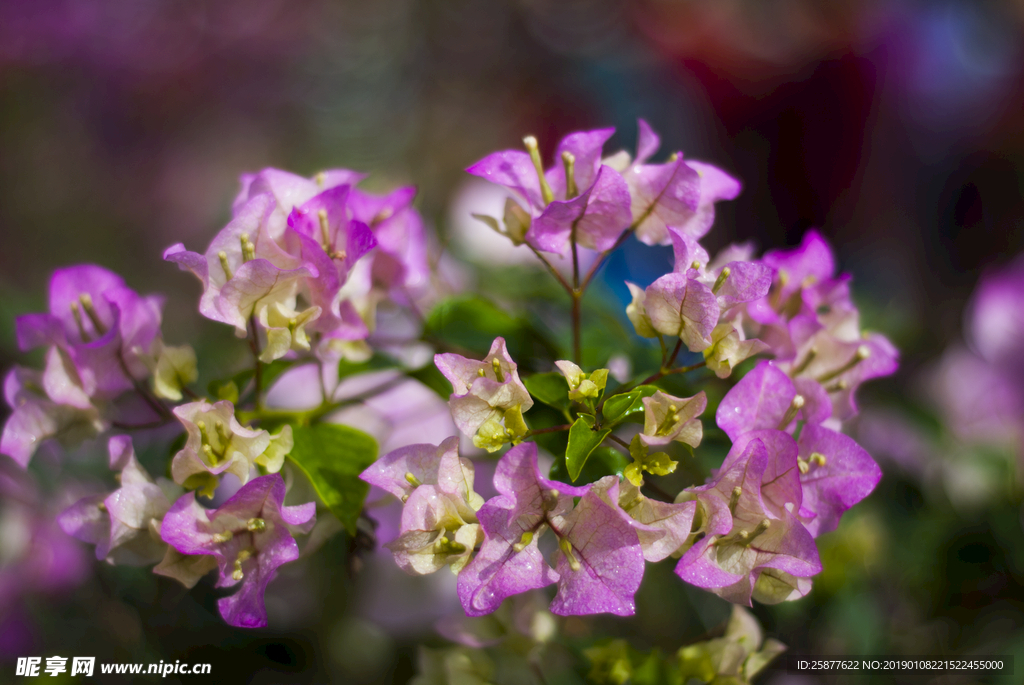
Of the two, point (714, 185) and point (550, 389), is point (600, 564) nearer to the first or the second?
point (550, 389)

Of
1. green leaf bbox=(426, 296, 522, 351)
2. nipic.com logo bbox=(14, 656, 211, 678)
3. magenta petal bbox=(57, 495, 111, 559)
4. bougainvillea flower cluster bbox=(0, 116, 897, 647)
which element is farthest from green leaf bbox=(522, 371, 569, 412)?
nipic.com logo bbox=(14, 656, 211, 678)

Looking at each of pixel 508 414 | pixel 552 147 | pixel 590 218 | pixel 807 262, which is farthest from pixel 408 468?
pixel 552 147

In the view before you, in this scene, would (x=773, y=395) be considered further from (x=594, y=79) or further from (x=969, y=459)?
(x=594, y=79)

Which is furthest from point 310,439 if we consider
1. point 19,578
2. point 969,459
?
point 969,459

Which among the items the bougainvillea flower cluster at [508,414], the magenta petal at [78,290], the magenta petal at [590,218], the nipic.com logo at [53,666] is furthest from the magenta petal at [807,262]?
the nipic.com logo at [53,666]

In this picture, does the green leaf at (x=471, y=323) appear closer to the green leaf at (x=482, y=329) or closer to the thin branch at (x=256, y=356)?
the green leaf at (x=482, y=329)

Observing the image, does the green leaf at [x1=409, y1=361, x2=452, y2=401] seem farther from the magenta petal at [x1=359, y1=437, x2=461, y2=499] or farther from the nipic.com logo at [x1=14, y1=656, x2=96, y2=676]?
the nipic.com logo at [x1=14, y1=656, x2=96, y2=676]

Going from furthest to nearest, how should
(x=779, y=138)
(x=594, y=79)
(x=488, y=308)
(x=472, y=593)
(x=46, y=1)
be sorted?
(x=594, y=79)
(x=779, y=138)
(x=46, y=1)
(x=488, y=308)
(x=472, y=593)
